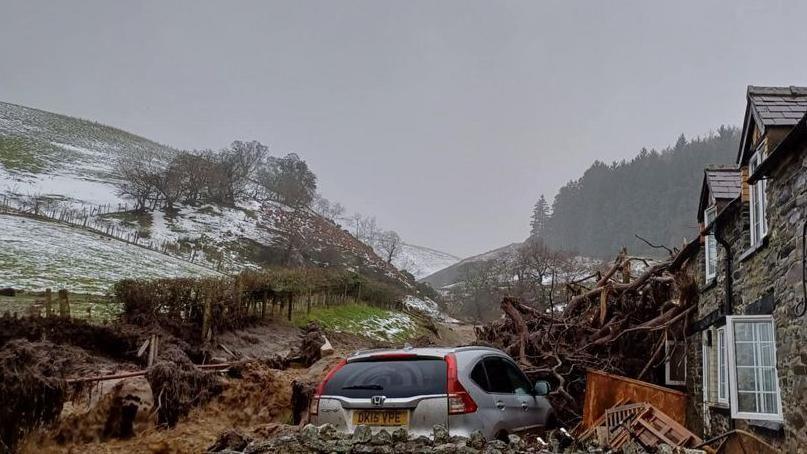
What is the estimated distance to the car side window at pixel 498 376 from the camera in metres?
7.07

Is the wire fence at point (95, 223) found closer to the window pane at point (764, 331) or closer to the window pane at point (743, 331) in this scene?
the window pane at point (743, 331)

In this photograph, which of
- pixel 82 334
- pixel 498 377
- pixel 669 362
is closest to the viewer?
pixel 498 377

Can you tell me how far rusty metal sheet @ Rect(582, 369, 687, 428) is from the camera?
420 inches

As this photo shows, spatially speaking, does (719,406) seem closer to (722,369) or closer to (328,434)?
(722,369)

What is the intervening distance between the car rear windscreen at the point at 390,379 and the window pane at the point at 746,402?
488cm

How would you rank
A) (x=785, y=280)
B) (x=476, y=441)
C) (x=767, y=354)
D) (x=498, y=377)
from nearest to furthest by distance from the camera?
(x=476, y=441), (x=785, y=280), (x=498, y=377), (x=767, y=354)

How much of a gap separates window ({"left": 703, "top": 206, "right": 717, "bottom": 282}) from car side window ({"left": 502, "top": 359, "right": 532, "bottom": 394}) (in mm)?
4957

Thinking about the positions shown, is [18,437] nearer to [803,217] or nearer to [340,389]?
[340,389]

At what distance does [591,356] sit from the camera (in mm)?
14133

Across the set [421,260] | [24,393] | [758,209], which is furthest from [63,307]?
[421,260]

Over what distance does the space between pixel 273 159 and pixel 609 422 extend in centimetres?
6723

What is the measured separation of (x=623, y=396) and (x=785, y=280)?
4.60 meters

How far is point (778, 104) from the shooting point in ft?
28.3

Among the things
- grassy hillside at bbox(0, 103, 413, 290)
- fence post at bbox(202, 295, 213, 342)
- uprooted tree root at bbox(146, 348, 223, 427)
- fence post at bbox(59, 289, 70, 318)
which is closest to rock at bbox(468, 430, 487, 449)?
uprooted tree root at bbox(146, 348, 223, 427)
